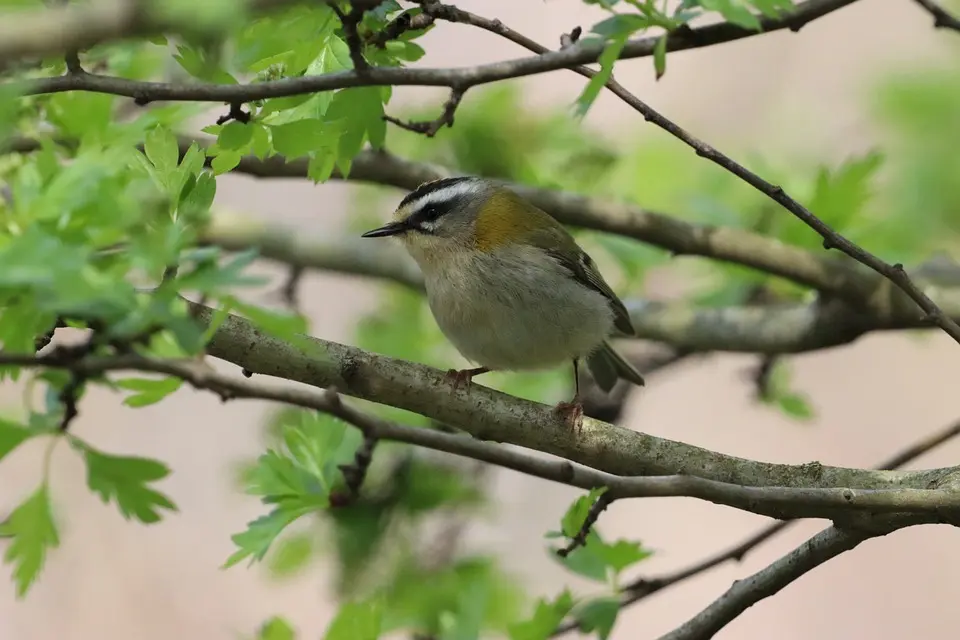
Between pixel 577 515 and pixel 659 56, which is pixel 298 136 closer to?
pixel 659 56

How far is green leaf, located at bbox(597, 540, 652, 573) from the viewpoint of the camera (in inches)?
83.7

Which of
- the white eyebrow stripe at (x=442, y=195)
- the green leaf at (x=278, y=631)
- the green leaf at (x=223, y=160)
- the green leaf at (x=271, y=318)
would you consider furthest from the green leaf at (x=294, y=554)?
the green leaf at (x=271, y=318)

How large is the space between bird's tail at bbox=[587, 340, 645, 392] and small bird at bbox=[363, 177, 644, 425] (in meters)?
0.26

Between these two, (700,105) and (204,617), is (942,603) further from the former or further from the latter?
(204,617)

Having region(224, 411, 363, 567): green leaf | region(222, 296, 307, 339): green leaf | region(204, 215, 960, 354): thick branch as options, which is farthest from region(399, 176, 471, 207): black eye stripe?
region(222, 296, 307, 339): green leaf

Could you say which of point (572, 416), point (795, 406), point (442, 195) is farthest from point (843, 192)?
point (572, 416)

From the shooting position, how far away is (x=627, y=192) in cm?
356

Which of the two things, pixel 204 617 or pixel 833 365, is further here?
pixel 833 365

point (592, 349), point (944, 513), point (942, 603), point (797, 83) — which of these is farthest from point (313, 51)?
point (942, 603)

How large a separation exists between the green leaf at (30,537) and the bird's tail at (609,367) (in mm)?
1923

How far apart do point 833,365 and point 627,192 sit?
2693 mm

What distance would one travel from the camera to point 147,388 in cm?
154

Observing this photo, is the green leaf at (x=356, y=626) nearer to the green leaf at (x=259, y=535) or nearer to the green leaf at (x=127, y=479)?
the green leaf at (x=259, y=535)

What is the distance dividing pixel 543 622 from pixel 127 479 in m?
0.75
